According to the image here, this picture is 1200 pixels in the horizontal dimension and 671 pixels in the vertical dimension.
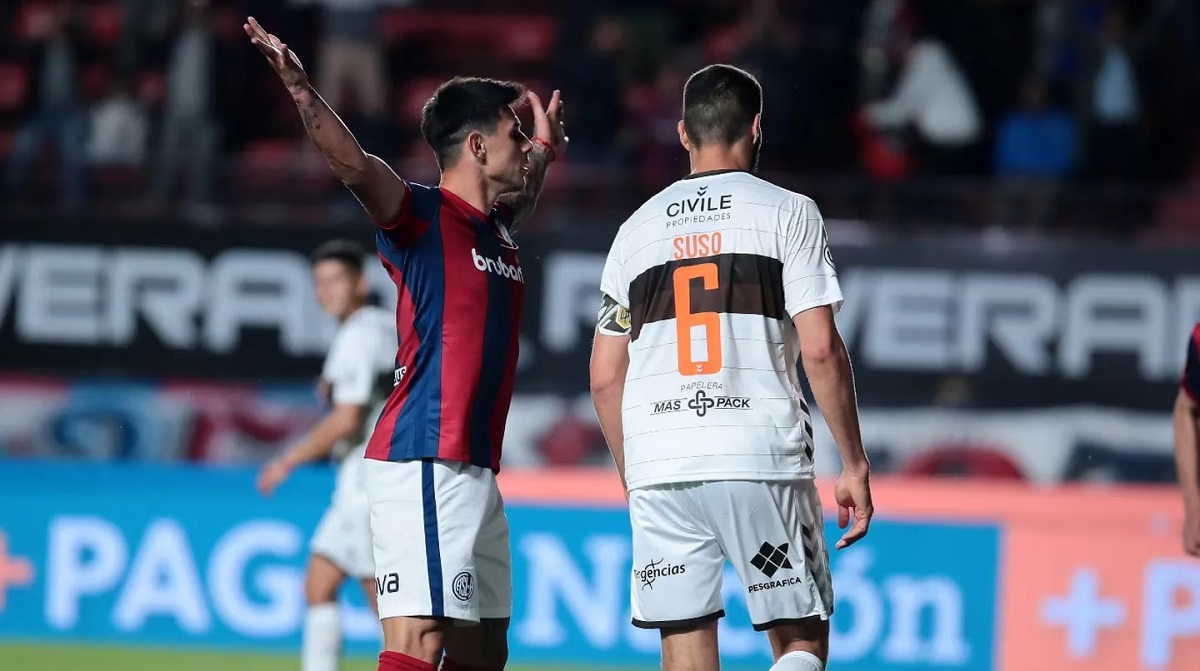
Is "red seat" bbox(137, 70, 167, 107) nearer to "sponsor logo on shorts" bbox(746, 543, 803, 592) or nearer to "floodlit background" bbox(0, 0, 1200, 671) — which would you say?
"floodlit background" bbox(0, 0, 1200, 671)

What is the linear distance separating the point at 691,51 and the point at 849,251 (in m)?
3.36

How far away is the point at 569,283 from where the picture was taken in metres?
10.4

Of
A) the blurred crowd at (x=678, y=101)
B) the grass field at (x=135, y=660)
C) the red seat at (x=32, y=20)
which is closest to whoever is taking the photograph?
the grass field at (x=135, y=660)

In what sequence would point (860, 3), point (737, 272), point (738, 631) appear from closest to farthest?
point (737, 272) → point (738, 631) → point (860, 3)

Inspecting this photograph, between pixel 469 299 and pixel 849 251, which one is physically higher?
pixel 849 251

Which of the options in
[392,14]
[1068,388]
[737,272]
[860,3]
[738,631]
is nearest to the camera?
[737,272]

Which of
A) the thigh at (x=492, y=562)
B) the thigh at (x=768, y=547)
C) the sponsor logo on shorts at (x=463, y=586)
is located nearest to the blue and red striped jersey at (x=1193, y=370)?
the thigh at (x=768, y=547)

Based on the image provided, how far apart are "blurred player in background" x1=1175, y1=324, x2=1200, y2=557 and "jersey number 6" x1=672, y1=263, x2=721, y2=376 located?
7.16 ft

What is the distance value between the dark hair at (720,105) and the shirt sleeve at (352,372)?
2.57 m

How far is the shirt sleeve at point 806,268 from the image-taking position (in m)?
4.43

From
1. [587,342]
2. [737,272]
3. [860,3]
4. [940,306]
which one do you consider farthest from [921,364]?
[737,272]

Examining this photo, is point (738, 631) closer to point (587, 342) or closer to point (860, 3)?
point (587, 342)

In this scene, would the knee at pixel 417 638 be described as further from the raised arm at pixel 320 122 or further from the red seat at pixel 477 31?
the red seat at pixel 477 31

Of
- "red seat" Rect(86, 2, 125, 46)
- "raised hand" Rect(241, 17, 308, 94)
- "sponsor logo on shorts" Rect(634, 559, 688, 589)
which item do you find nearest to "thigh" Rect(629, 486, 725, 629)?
"sponsor logo on shorts" Rect(634, 559, 688, 589)
